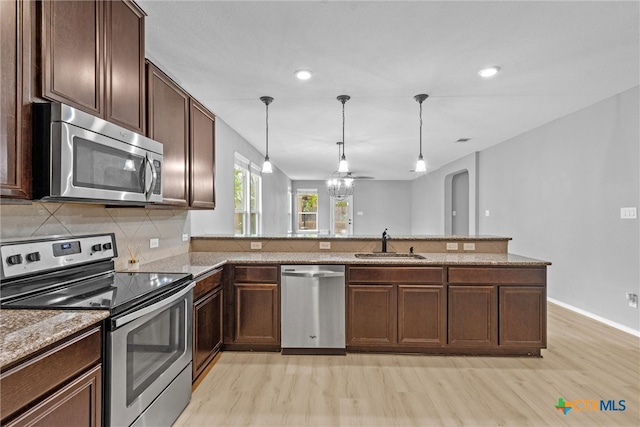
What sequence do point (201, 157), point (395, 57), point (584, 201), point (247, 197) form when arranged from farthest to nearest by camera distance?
point (247, 197) < point (584, 201) < point (201, 157) < point (395, 57)

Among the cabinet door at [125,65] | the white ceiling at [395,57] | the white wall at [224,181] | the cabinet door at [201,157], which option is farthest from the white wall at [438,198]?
the cabinet door at [125,65]

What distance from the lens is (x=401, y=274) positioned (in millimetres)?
2996

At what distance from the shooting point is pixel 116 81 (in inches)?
74.3

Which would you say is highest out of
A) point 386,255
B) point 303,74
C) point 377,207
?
point 303,74

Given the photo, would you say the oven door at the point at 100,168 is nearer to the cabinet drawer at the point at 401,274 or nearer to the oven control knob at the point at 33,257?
the oven control knob at the point at 33,257

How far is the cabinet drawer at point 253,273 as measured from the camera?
308cm

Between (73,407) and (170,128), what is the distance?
6.28 feet

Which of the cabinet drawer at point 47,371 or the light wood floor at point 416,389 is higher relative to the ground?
the cabinet drawer at point 47,371

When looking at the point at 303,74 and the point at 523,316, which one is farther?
the point at 303,74

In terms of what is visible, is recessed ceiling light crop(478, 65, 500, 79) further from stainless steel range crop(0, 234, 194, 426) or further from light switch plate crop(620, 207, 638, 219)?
stainless steel range crop(0, 234, 194, 426)

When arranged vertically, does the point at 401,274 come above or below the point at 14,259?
below

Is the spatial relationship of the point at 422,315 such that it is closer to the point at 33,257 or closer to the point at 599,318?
the point at 599,318

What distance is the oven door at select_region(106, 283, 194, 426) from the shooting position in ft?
4.89

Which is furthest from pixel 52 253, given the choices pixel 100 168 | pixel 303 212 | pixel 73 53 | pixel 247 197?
pixel 303 212
